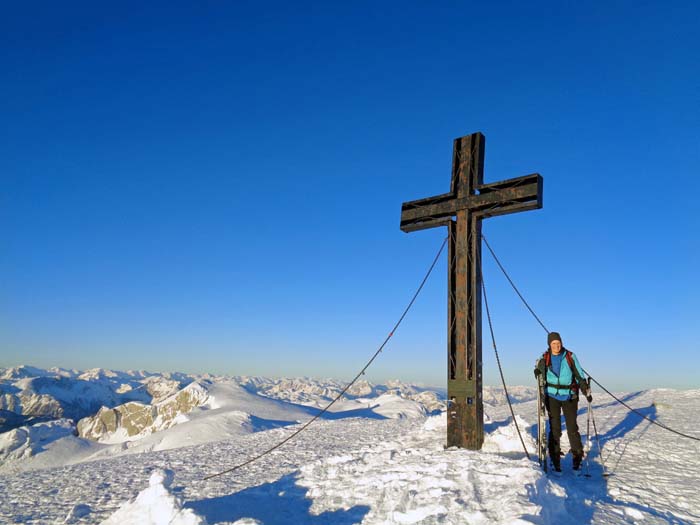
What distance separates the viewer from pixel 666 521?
5.32 meters

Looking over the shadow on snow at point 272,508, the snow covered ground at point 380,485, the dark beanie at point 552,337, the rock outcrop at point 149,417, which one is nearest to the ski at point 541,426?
the snow covered ground at point 380,485

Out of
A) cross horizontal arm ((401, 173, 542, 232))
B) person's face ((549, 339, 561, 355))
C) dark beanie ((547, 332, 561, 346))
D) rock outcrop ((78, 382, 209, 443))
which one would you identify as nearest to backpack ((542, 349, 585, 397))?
person's face ((549, 339, 561, 355))

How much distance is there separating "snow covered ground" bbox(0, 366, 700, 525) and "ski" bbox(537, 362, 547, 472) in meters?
0.47

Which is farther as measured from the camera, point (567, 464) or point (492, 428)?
point (492, 428)

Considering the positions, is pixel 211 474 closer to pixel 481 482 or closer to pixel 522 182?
pixel 481 482

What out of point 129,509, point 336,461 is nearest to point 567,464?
point 336,461

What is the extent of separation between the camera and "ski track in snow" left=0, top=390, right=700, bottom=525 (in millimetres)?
5477

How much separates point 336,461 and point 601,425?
8.71 meters

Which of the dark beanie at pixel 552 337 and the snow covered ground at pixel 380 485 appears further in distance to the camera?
the dark beanie at pixel 552 337

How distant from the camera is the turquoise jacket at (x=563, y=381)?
8297 mm

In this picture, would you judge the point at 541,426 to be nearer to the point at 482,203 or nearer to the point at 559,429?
the point at 559,429

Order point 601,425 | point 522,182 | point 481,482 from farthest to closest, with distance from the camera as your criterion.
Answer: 1. point 601,425
2. point 522,182
3. point 481,482

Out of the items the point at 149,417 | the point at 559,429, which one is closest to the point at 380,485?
the point at 559,429

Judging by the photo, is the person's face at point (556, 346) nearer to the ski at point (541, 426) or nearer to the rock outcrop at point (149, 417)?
the ski at point (541, 426)
